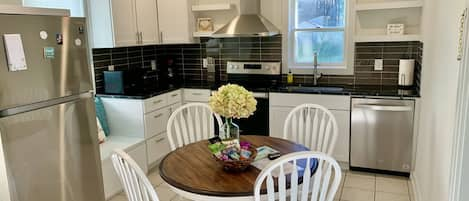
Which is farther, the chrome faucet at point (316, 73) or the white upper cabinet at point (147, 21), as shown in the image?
the chrome faucet at point (316, 73)

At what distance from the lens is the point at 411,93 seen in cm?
346

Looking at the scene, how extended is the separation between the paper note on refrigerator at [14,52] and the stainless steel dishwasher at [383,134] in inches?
111

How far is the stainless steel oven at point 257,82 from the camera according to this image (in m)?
3.99

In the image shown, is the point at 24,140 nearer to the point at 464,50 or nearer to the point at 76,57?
the point at 76,57

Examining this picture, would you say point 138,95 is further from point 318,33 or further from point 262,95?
point 318,33

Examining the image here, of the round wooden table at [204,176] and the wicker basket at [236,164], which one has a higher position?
the wicker basket at [236,164]

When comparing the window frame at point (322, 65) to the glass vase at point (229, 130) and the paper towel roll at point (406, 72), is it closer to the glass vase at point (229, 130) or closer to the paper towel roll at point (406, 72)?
the paper towel roll at point (406, 72)

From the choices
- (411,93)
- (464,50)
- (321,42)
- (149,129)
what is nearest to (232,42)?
(321,42)

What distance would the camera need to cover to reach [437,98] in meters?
2.37

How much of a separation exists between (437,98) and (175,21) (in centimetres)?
294

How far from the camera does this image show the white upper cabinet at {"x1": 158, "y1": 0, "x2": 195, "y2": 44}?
14.0 ft

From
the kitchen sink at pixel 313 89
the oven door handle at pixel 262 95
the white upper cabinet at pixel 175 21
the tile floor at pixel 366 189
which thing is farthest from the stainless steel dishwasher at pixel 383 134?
the white upper cabinet at pixel 175 21

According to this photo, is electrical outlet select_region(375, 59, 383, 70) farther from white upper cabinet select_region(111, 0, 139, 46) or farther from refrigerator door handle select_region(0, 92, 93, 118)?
refrigerator door handle select_region(0, 92, 93, 118)

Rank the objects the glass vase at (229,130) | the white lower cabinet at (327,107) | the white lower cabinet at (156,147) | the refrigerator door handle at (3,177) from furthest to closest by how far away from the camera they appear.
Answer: the white lower cabinet at (156,147) → the white lower cabinet at (327,107) → the glass vase at (229,130) → the refrigerator door handle at (3,177)
